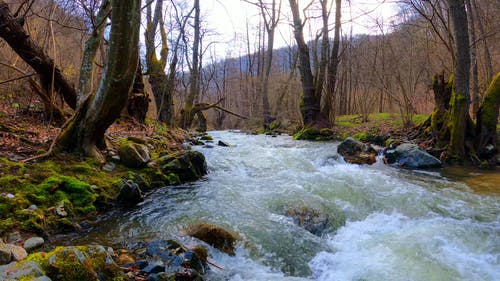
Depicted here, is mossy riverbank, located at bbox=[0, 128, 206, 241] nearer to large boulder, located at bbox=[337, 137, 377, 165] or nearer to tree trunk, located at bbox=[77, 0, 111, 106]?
tree trunk, located at bbox=[77, 0, 111, 106]

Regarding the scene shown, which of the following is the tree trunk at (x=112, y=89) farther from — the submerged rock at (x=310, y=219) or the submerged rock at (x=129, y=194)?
the submerged rock at (x=310, y=219)

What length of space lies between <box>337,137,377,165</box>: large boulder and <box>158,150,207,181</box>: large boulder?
4085 millimetres

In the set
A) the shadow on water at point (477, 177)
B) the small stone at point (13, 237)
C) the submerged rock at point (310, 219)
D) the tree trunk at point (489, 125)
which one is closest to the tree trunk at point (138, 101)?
the submerged rock at point (310, 219)

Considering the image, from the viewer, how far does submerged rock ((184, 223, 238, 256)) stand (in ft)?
12.9

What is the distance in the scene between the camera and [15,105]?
7.41 metres

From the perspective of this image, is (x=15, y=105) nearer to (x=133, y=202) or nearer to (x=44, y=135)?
(x=44, y=135)

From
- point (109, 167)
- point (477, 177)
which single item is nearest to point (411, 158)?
point (477, 177)

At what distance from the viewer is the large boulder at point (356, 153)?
8804mm

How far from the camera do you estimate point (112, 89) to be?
204 inches

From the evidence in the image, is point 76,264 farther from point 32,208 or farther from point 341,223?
point 341,223

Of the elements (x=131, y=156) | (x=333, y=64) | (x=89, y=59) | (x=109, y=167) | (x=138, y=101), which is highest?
(x=333, y=64)

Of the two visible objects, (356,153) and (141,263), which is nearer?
(141,263)

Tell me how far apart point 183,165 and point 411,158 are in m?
5.96

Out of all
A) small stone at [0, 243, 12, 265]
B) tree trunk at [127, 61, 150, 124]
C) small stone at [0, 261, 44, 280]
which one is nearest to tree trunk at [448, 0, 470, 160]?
tree trunk at [127, 61, 150, 124]
